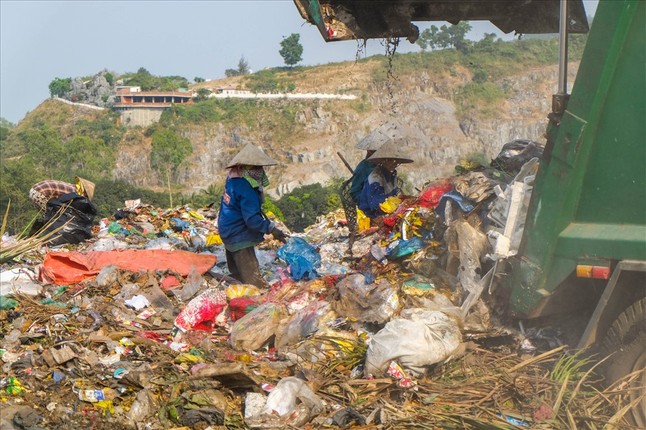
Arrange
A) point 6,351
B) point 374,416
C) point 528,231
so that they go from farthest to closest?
1. point 6,351
2. point 528,231
3. point 374,416

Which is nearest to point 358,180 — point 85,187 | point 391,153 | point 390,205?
point 391,153

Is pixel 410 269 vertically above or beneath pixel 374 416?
above

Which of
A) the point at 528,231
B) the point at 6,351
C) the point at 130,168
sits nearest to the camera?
the point at 528,231

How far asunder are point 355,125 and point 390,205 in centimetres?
5966

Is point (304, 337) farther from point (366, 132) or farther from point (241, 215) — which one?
point (366, 132)

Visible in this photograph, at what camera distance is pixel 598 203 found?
3523mm

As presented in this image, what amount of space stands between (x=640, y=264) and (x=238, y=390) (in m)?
2.06

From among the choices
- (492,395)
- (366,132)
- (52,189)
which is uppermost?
(52,189)

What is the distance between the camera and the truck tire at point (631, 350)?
11.3 feet

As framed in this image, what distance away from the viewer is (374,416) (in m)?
3.65

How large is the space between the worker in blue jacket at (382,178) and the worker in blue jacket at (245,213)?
95 cm

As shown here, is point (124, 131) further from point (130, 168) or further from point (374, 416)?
point (374, 416)

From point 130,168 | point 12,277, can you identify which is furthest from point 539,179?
point 130,168

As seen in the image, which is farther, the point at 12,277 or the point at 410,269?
the point at 12,277
